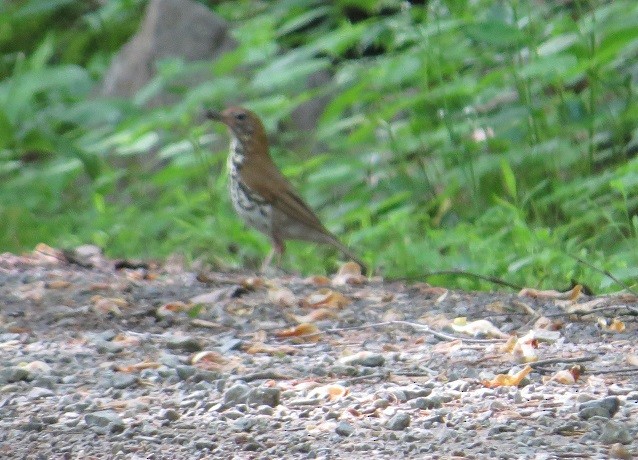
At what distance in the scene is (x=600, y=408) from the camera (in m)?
2.97

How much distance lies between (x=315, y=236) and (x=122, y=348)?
2542 millimetres

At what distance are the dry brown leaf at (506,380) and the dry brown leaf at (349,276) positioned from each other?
1.65 meters

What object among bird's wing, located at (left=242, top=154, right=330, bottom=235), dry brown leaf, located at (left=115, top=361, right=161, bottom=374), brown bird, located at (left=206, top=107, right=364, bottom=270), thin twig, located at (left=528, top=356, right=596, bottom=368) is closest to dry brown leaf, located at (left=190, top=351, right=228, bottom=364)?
dry brown leaf, located at (left=115, top=361, right=161, bottom=374)

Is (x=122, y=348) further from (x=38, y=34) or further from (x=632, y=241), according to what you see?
(x=38, y=34)

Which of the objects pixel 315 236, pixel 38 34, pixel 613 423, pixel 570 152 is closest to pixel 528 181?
pixel 570 152

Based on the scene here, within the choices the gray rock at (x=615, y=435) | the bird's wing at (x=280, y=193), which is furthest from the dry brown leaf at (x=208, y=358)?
the bird's wing at (x=280, y=193)

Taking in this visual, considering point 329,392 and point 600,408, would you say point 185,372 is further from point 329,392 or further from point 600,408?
point 600,408

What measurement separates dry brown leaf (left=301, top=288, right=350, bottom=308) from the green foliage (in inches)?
25.7

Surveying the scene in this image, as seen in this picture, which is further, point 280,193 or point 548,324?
point 280,193

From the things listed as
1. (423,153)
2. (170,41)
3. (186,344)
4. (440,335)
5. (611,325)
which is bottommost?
(423,153)

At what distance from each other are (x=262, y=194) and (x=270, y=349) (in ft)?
8.75

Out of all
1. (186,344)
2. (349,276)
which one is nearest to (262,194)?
(349,276)

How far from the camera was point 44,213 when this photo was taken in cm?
822

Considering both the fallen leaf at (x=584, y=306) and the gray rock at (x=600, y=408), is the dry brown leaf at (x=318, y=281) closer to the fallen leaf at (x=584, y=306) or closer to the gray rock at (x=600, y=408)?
the fallen leaf at (x=584, y=306)
